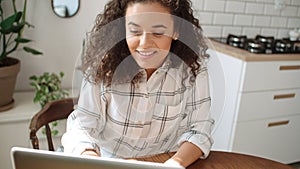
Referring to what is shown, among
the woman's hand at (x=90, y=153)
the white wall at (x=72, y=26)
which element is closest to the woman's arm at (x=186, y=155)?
the woman's hand at (x=90, y=153)

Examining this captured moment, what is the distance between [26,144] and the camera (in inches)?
67.6

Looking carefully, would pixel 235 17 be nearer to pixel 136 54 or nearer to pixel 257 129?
pixel 257 129

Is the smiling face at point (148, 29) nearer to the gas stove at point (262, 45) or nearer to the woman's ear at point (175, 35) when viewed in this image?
the woman's ear at point (175, 35)

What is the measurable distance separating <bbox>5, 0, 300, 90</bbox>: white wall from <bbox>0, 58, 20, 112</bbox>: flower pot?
0.74 ft

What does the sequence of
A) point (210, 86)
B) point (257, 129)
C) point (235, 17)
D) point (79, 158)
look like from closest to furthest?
point (79, 158) → point (210, 86) → point (257, 129) → point (235, 17)

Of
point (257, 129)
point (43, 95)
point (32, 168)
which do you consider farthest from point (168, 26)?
point (257, 129)

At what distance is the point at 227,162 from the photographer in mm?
926

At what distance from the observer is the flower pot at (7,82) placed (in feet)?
5.06

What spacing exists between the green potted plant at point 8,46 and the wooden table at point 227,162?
0.98 m

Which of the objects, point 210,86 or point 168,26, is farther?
point 210,86

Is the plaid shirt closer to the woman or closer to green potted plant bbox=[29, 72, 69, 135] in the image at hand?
the woman

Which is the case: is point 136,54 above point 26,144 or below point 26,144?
above

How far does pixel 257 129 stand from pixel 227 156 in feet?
3.70

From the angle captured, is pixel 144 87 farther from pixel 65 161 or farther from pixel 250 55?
pixel 250 55
